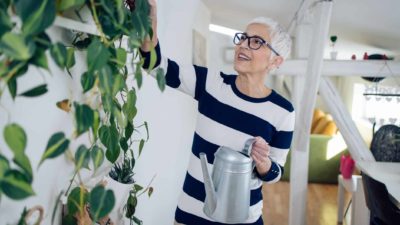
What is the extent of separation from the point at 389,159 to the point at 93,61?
2.38 metres

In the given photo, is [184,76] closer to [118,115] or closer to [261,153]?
[261,153]

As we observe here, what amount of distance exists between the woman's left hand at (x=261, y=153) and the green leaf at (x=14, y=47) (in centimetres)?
66

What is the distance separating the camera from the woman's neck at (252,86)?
1.11 m

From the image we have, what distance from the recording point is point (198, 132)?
1.13 meters

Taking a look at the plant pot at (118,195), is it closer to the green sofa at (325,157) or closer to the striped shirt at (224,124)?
the striped shirt at (224,124)

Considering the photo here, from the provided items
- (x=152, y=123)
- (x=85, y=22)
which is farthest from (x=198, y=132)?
(x=85, y=22)

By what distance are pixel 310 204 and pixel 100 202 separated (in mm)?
3272

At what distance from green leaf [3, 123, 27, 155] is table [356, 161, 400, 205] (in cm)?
167

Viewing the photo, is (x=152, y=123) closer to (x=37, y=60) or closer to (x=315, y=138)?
(x=37, y=60)

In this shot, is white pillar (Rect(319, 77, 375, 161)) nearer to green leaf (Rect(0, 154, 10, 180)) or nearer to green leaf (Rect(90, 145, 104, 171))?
green leaf (Rect(90, 145, 104, 171))

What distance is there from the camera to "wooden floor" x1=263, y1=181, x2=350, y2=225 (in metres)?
3.07

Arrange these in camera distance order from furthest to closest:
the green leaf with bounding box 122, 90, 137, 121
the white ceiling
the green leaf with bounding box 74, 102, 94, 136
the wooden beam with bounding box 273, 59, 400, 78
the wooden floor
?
the wooden floor, the wooden beam with bounding box 273, 59, 400, 78, the white ceiling, the green leaf with bounding box 122, 90, 137, 121, the green leaf with bounding box 74, 102, 94, 136

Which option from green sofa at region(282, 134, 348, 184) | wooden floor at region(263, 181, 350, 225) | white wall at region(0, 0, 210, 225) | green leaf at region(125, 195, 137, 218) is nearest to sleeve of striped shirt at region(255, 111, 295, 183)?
green leaf at region(125, 195, 137, 218)

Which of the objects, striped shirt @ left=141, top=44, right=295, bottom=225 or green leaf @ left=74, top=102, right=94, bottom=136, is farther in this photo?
striped shirt @ left=141, top=44, right=295, bottom=225
